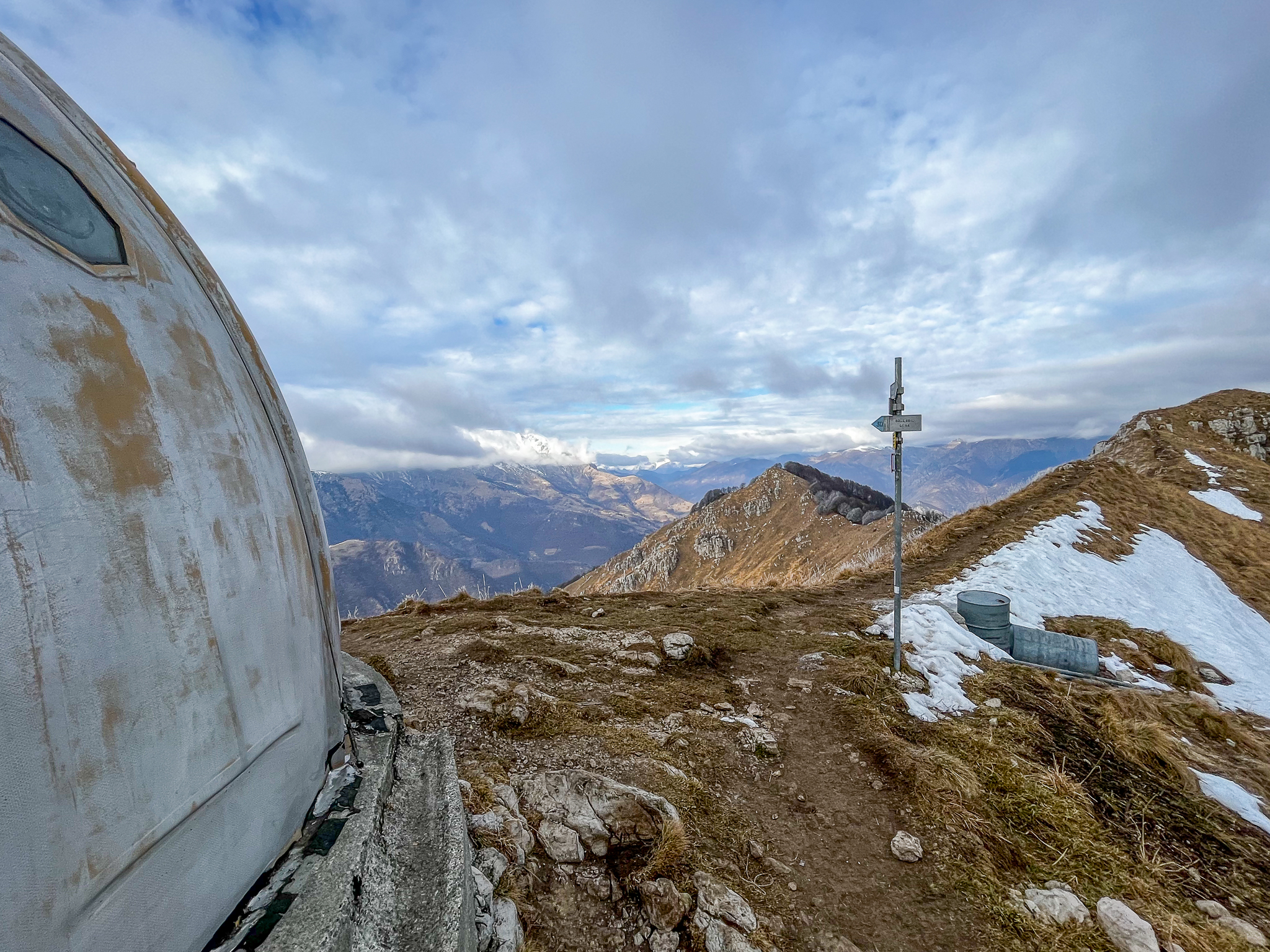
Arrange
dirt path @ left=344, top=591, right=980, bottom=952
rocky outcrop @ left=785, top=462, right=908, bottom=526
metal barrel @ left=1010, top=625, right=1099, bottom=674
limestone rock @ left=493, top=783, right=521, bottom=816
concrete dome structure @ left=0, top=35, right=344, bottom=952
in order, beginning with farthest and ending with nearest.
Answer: rocky outcrop @ left=785, top=462, right=908, bottom=526
metal barrel @ left=1010, top=625, right=1099, bottom=674
limestone rock @ left=493, top=783, right=521, bottom=816
dirt path @ left=344, top=591, right=980, bottom=952
concrete dome structure @ left=0, top=35, right=344, bottom=952

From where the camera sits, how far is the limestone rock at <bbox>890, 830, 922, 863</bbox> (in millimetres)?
4980

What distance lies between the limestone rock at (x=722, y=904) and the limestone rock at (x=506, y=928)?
1.52 meters

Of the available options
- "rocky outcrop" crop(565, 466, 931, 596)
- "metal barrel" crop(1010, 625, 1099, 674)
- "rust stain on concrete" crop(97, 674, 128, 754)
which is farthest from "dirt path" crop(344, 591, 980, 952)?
"rocky outcrop" crop(565, 466, 931, 596)

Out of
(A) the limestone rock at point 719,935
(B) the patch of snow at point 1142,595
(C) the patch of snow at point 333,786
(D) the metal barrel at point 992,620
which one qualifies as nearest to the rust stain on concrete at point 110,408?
(C) the patch of snow at point 333,786

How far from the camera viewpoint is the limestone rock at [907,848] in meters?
4.98

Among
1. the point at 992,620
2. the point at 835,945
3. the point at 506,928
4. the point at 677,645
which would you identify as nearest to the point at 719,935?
the point at 835,945

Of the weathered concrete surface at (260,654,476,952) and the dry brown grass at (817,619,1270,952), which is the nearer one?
the weathered concrete surface at (260,654,476,952)

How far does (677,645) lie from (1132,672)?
9.92 m

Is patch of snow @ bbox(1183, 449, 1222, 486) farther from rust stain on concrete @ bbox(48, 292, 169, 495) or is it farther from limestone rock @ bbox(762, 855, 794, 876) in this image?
rust stain on concrete @ bbox(48, 292, 169, 495)

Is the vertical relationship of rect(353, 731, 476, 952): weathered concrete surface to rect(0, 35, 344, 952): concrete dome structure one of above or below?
below

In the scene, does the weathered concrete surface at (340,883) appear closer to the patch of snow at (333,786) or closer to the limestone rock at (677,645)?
the patch of snow at (333,786)

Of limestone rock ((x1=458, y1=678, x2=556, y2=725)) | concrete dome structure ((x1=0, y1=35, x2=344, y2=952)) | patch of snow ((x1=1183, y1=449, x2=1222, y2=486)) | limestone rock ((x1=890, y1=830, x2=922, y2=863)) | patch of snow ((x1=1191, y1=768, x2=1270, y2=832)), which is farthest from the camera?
patch of snow ((x1=1183, y1=449, x2=1222, y2=486))

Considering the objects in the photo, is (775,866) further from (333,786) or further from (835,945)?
(333,786)

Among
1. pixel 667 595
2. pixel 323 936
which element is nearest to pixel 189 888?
pixel 323 936
